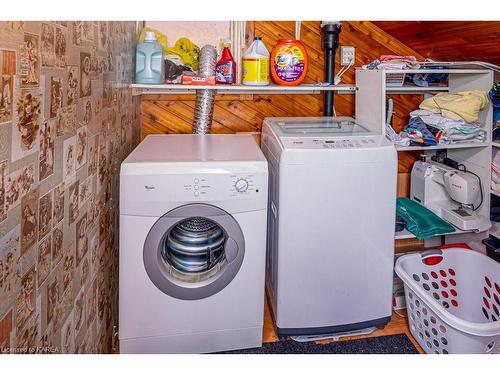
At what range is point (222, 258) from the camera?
1882 millimetres

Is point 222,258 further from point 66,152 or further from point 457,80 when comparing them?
point 457,80

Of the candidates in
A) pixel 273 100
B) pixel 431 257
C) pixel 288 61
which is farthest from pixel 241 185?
pixel 431 257

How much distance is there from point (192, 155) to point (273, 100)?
106 centimetres

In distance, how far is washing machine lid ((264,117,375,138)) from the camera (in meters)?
2.05

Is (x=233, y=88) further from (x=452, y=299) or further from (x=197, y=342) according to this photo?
(x=452, y=299)

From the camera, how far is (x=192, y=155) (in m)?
1.84

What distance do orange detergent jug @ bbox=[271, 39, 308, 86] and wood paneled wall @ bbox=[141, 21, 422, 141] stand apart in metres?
0.24

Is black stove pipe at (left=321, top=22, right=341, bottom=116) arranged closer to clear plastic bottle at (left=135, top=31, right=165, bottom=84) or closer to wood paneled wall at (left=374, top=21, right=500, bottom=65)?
wood paneled wall at (left=374, top=21, right=500, bottom=65)

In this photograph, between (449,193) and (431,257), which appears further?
(449,193)

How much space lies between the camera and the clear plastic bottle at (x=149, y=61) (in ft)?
7.45

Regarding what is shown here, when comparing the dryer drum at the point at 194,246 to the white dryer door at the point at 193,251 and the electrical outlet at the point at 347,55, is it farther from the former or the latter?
the electrical outlet at the point at 347,55

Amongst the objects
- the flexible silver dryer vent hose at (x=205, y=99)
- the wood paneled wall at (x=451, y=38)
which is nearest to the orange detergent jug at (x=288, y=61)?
the flexible silver dryer vent hose at (x=205, y=99)
